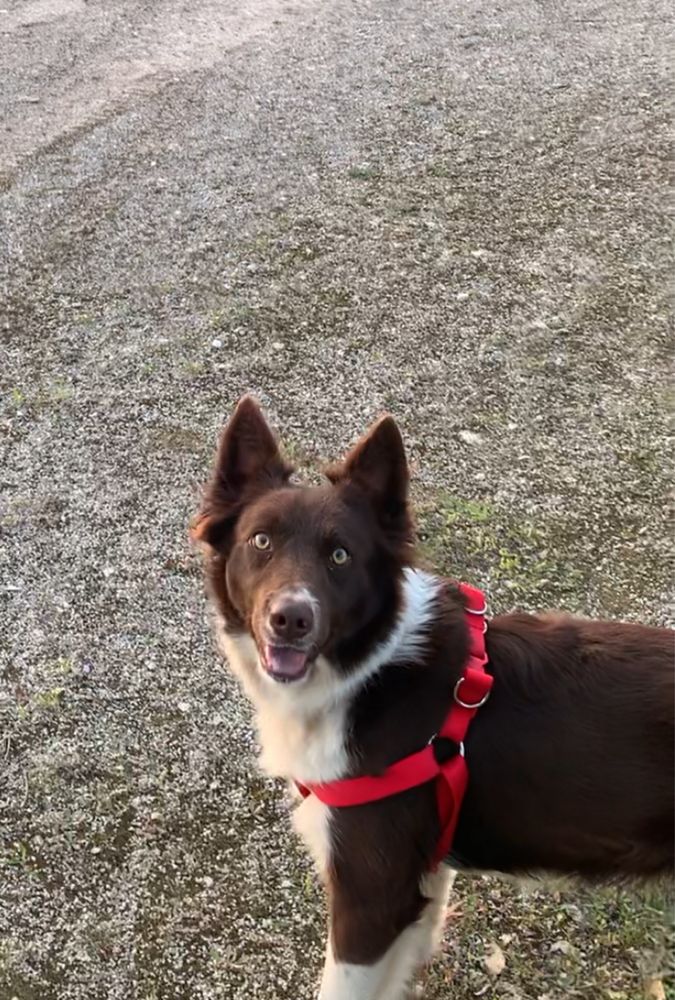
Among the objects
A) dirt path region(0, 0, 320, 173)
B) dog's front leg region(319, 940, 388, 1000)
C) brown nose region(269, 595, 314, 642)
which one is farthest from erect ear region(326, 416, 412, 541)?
dirt path region(0, 0, 320, 173)

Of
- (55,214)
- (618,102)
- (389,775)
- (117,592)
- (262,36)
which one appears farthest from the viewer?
(262,36)

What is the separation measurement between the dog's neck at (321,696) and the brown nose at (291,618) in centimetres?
17

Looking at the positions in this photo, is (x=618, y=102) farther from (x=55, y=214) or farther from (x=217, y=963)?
(x=217, y=963)

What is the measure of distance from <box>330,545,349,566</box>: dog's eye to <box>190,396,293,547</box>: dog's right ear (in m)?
0.33

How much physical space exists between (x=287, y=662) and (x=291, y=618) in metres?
0.16

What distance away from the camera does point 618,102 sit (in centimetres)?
813

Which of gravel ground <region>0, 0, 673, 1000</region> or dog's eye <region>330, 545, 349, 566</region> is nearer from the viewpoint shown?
dog's eye <region>330, 545, 349, 566</region>

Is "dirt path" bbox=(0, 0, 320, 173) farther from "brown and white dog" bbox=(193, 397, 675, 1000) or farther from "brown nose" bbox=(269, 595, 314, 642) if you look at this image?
"brown nose" bbox=(269, 595, 314, 642)

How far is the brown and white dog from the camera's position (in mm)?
2561

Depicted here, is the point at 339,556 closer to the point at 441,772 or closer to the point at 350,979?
the point at 441,772

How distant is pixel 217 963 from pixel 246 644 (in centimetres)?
105

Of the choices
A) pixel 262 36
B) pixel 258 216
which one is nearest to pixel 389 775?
pixel 258 216

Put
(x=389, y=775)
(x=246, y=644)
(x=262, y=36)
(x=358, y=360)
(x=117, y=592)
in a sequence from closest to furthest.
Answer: (x=389, y=775), (x=246, y=644), (x=117, y=592), (x=358, y=360), (x=262, y=36)

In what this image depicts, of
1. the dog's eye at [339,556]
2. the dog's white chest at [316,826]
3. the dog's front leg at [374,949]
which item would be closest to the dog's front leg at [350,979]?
the dog's front leg at [374,949]
